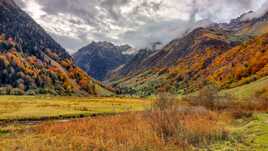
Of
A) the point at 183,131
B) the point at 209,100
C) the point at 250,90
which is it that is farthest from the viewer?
the point at 250,90

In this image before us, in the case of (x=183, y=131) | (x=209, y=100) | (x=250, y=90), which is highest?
(x=250, y=90)

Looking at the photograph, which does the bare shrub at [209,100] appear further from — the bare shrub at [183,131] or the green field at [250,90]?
the bare shrub at [183,131]

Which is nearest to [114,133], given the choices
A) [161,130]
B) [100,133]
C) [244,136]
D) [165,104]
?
[100,133]

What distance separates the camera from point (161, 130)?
2448 centimetres

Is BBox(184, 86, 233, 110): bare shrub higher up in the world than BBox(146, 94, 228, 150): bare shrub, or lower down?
higher up

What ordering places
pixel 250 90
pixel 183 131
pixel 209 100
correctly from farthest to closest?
pixel 250 90
pixel 209 100
pixel 183 131

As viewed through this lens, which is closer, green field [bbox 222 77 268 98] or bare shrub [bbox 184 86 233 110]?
bare shrub [bbox 184 86 233 110]

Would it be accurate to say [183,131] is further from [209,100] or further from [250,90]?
[250,90]

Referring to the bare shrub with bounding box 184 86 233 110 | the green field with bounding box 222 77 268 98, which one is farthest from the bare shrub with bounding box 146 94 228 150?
the green field with bounding box 222 77 268 98

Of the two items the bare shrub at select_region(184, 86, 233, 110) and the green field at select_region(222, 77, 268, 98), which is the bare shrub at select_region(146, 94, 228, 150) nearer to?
the bare shrub at select_region(184, 86, 233, 110)

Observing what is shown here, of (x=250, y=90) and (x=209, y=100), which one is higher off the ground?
(x=250, y=90)

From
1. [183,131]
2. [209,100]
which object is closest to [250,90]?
[209,100]

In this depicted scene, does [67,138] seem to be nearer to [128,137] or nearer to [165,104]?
[128,137]

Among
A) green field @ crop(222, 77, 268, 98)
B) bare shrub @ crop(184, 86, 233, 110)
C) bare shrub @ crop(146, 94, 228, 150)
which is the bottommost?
bare shrub @ crop(146, 94, 228, 150)
